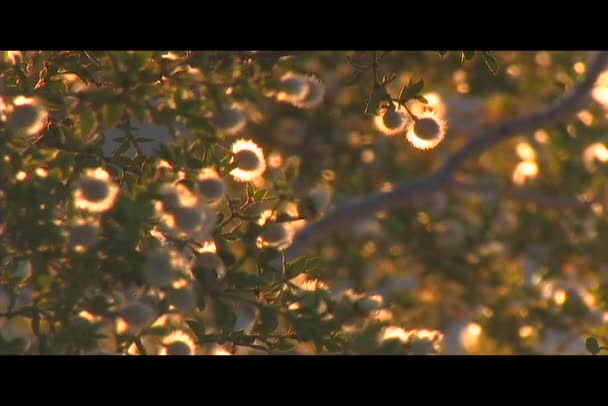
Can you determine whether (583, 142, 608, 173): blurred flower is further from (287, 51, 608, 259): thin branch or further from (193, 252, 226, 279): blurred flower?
(193, 252, 226, 279): blurred flower

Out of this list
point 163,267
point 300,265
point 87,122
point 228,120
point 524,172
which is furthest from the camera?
point 524,172

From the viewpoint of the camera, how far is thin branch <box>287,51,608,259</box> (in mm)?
3723

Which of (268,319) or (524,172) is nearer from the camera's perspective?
(268,319)

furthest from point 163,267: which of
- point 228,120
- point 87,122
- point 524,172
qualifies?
point 524,172

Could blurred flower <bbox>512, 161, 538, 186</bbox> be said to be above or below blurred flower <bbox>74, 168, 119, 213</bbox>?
above

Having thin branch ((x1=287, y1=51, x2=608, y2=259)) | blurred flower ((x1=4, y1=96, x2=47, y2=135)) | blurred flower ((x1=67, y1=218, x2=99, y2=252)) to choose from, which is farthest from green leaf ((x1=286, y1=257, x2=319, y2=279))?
thin branch ((x1=287, y1=51, x2=608, y2=259))

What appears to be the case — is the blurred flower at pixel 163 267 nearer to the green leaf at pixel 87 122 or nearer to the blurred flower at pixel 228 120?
the green leaf at pixel 87 122

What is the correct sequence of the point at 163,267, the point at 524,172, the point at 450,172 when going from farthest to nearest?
the point at 524,172 < the point at 450,172 < the point at 163,267

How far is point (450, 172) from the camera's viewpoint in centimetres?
397

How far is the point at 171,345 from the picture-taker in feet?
6.78

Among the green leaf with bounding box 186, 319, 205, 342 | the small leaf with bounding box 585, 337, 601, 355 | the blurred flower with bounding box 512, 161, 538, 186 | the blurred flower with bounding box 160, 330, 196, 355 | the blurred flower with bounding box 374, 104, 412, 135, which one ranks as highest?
the blurred flower with bounding box 512, 161, 538, 186

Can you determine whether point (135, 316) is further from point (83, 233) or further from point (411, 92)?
point (411, 92)
